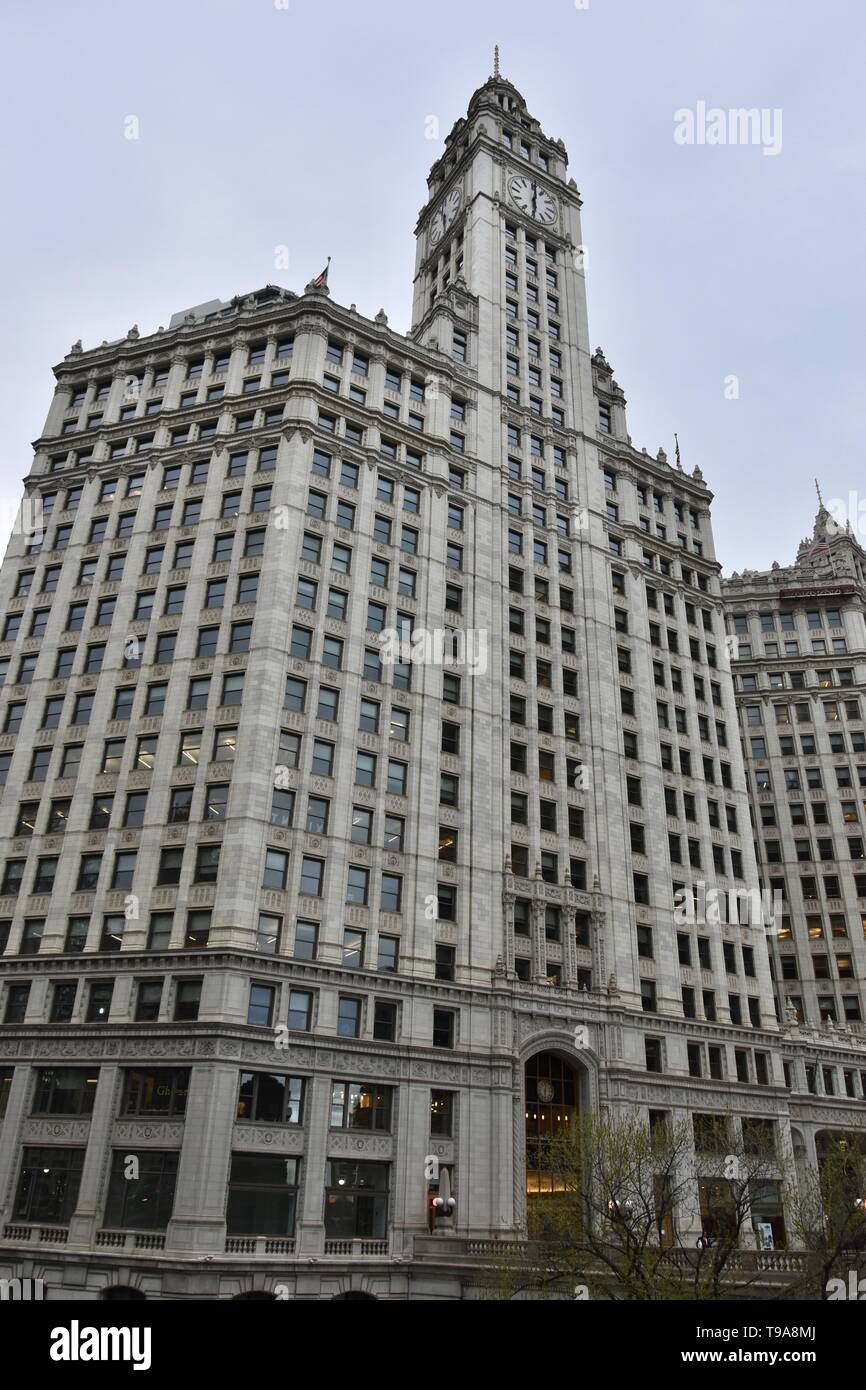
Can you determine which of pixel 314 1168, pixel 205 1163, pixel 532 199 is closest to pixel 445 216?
pixel 532 199

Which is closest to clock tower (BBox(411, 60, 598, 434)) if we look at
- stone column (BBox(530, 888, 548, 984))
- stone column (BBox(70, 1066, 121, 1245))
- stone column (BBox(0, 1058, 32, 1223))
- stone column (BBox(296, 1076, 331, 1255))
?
stone column (BBox(530, 888, 548, 984))

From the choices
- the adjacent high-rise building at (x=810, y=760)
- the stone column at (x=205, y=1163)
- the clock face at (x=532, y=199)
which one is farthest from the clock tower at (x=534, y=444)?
the adjacent high-rise building at (x=810, y=760)

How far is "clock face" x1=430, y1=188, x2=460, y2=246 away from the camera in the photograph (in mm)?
87750

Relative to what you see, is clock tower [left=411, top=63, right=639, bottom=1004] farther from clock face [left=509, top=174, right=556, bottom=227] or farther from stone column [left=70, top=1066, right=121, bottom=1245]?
stone column [left=70, top=1066, right=121, bottom=1245]

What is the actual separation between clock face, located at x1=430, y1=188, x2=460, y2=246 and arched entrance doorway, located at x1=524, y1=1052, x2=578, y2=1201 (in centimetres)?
7178

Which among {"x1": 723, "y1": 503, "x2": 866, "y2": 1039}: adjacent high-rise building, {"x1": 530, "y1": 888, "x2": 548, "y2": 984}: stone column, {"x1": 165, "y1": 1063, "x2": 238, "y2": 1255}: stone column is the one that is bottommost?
{"x1": 165, "y1": 1063, "x2": 238, "y2": 1255}: stone column

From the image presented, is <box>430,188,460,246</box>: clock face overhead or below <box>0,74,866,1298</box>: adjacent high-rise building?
overhead

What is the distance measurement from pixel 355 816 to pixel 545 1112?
19.3 m

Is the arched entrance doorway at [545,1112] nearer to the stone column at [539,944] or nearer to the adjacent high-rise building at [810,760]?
the stone column at [539,944]

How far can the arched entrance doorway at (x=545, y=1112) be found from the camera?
1981 inches

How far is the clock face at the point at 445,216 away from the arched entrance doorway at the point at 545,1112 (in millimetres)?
71782

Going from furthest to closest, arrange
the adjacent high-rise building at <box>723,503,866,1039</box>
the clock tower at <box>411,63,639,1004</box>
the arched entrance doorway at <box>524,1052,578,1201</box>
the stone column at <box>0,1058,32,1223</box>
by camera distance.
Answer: the adjacent high-rise building at <box>723,503,866,1039</box> → the clock tower at <box>411,63,639,1004</box> → the arched entrance doorway at <box>524,1052,578,1201</box> → the stone column at <box>0,1058,32,1223</box>
